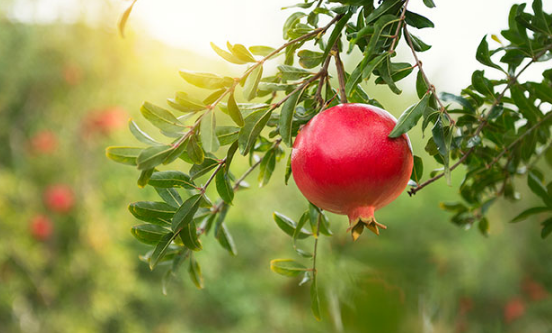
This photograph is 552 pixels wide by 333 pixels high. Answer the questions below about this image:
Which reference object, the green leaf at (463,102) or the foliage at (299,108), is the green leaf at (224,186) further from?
the green leaf at (463,102)

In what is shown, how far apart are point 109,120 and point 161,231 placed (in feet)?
9.06

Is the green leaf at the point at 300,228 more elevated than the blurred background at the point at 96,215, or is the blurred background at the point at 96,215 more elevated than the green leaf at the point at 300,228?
the green leaf at the point at 300,228

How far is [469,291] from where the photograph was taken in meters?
3.05

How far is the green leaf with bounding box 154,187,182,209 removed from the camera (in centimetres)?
40

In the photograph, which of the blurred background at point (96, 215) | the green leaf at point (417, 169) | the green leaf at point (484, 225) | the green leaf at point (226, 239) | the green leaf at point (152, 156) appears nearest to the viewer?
the green leaf at point (152, 156)

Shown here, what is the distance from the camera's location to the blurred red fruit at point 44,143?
297 cm

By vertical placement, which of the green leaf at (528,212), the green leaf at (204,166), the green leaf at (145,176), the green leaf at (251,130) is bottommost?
the green leaf at (528,212)

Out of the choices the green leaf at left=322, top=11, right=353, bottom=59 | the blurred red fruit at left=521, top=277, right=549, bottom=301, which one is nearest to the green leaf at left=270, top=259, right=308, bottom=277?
the green leaf at left=322, top=11, right=353, bottom=59

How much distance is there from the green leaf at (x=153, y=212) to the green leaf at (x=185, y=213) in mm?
25

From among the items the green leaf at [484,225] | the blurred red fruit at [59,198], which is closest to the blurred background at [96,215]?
the blurred red fruit at [59,198]

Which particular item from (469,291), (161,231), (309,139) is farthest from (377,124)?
(469,291)

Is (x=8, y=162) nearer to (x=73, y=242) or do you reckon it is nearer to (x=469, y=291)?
(x=73, y=242)

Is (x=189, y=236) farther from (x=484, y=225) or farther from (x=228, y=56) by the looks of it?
(x=484, y=225)

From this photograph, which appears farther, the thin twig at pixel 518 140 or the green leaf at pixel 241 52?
the thin twig at pixel 518 140
